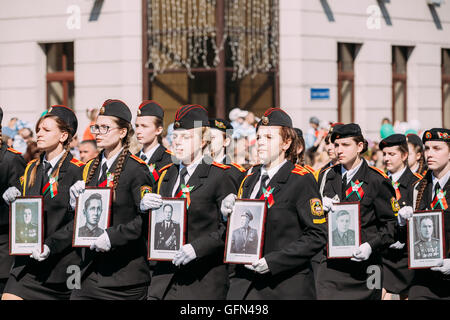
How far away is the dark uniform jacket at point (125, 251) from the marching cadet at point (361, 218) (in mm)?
1729

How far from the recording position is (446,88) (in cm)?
2600

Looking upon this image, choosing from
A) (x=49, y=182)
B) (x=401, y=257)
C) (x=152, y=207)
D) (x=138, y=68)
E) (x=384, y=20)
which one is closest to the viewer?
(x=152, y=207)

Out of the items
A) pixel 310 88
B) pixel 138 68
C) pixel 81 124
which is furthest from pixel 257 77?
pixel 81 124

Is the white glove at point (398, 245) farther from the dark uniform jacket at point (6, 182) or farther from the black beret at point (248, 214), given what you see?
the dark uniform jacket at point (6, 182)

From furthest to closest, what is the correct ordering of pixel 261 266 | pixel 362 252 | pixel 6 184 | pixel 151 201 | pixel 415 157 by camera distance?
1. pixel 415 157
2. pixel 6 184
3. pixel 362 252
4. pixel 151 201
5. pixel 261 266

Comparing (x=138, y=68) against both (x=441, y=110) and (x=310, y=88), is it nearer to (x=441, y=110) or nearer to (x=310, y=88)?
(x=310, y=88)

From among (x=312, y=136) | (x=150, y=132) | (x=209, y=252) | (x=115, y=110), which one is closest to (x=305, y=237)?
(x=209, y=252)

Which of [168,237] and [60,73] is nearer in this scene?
[168,237]

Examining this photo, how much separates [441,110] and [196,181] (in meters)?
20.0

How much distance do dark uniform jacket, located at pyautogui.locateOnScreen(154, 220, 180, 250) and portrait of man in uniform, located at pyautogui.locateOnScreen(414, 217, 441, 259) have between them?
2.11 m

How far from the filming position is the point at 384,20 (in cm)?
2338

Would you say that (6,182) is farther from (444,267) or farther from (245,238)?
(444,267)

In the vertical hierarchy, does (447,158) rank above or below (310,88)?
below

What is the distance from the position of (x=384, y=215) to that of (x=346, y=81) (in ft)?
51.2
